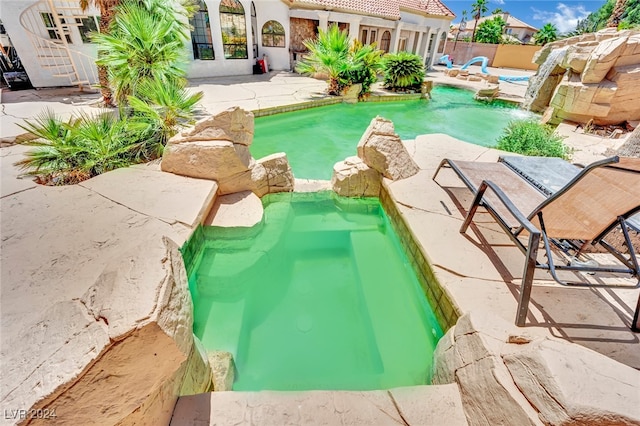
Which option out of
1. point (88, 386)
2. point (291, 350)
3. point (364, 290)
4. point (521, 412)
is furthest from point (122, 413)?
point (364, 290)

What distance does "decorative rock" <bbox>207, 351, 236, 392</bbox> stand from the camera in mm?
2080

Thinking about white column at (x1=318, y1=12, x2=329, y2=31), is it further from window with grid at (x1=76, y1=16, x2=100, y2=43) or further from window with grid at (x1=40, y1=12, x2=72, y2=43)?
window with grid at (x1=40, y1=12, x2=72, y2=43)

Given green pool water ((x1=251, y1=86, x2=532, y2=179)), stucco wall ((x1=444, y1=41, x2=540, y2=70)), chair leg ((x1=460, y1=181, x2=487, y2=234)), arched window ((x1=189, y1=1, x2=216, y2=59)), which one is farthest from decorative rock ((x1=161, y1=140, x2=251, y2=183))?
stucco wall ((x1=444, y1=41, x2=540, y2=70))

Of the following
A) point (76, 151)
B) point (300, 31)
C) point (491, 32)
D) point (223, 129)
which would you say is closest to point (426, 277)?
point (223, 129)

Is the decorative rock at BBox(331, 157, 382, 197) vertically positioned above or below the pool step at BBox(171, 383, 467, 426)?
above

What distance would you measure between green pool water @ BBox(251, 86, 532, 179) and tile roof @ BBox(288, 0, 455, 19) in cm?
645

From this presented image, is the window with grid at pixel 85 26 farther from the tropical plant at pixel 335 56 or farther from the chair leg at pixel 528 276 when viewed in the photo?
the chair leg at pixel 528 276

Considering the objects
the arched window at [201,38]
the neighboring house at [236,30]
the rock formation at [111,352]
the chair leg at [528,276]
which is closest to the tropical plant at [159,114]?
the rock formation at [111,352]

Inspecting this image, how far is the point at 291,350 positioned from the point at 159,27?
644 centimetres

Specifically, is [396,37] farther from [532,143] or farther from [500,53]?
[532,143]

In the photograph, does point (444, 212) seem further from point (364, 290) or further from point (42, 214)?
point (42, 214)

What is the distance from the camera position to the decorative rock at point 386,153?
4.18 m

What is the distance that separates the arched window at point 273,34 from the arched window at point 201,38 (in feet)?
8.89

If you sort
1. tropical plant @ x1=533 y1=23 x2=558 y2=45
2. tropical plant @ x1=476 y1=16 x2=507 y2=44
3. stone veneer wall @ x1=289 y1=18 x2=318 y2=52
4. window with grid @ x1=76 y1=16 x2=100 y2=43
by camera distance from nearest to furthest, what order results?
window with grid @ x1=76 y1=16 x2=100 y2=43
stone veneer wall @ x1=289 y1=18 x2=318 y2=52
tropical plant @ x1=533 y1=23 x2=558 y2=45
tropical plant @ x1=476 y1=16 x2=507 y2=44
